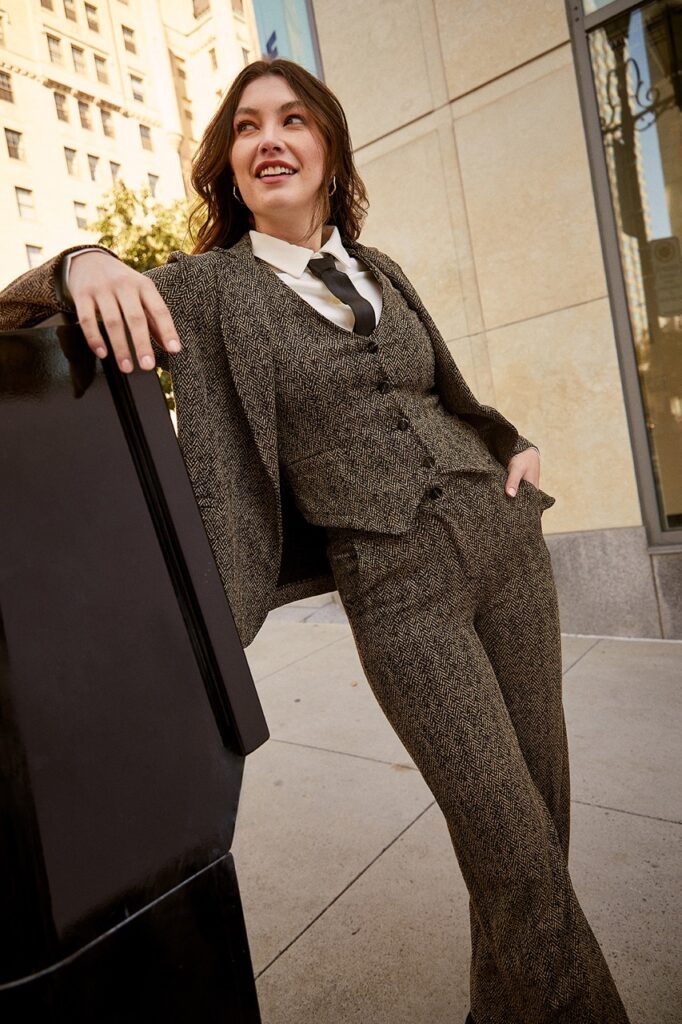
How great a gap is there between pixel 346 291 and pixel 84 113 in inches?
1866

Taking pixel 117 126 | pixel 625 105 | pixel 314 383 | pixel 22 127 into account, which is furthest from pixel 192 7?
pixel 314 383

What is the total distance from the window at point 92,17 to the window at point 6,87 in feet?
30.2

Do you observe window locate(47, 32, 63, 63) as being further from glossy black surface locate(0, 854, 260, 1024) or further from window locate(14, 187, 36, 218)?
glossy black surface locate(0, 854, 260, 1024)

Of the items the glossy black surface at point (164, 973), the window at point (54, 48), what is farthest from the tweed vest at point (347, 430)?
the window at point (54, 48)

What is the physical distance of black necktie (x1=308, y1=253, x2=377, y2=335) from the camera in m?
1.33

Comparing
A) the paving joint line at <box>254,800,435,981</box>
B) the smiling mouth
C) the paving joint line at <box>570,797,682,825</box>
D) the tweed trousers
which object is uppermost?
the smiling mouth

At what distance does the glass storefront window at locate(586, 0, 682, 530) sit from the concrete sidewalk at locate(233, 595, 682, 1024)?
4.44ft

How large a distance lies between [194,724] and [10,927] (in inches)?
7.8

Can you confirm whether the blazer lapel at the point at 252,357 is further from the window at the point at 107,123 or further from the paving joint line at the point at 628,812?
the window at the point at 107,123

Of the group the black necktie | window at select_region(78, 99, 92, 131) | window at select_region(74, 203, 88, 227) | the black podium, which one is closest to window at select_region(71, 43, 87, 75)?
window at select_region(78, 99, 92, 131)

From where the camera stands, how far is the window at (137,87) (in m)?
44.2

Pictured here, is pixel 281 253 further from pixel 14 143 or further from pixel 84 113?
pixel 84 113

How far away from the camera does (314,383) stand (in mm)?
1256

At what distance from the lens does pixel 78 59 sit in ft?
131
